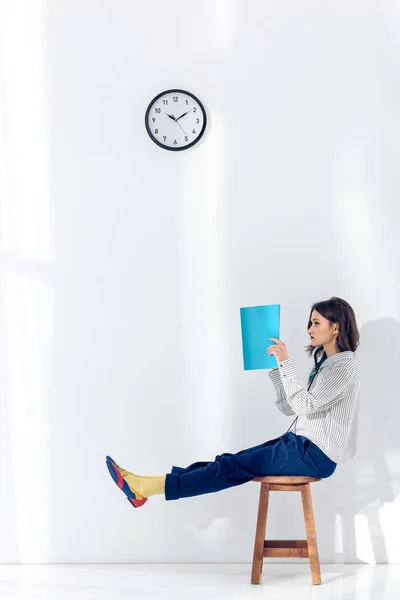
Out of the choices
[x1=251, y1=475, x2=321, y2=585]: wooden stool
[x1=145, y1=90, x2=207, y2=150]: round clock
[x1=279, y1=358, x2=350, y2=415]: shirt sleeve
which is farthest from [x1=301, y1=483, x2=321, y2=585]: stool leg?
[x1=145, y1=90, x2=207, y2=150]: round clock

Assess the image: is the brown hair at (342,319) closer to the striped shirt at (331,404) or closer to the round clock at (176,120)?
the striped shirt at (331,404)

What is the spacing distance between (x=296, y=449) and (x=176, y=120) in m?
1.46

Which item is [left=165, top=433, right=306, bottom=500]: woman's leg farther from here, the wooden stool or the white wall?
the white wall

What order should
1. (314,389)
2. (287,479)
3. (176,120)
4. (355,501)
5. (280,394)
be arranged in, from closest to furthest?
(287,479)
(314,389)
(280,394)
(355,501)
(176,120)

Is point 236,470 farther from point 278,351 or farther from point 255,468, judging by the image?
point 278,351

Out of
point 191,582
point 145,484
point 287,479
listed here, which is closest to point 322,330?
point 287,479

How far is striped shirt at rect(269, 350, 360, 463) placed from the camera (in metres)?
2.65

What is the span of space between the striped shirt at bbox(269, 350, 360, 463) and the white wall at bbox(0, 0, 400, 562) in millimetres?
357

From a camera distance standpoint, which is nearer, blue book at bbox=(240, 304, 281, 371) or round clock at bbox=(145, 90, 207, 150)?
blue book at bbox=(240, 304, 281, 371)

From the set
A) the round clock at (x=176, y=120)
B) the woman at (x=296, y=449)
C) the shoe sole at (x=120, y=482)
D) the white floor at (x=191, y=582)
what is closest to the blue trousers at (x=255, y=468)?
the woman at (x=296, y=449)

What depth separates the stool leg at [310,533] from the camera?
265 centimetres

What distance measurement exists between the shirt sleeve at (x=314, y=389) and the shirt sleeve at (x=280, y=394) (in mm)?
194

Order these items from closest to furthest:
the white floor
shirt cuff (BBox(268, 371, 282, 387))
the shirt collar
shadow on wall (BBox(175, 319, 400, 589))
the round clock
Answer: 1. the white floor
2. the shirt collar
3. shirt cuff (BBox(268, 371, 282, 387))
4. shadow on wall (BBox(175, 319, 400, 589))
5. the round clock

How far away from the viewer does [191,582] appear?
273 centimetres
